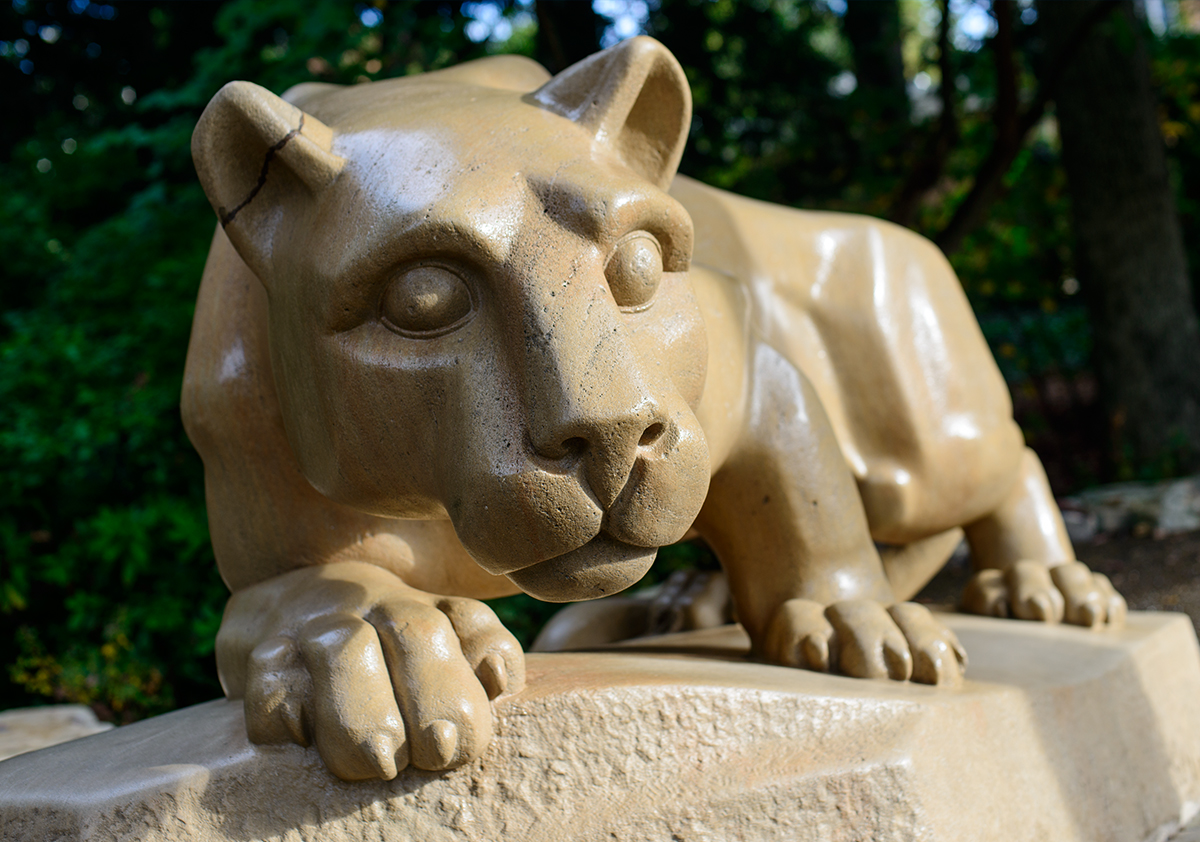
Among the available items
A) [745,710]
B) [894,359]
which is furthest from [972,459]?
[745,710]

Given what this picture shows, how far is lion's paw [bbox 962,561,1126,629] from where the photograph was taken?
Result: 96.2 inches

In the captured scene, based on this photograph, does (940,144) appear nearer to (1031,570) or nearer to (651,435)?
(1031,570)

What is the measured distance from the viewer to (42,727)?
312 cm

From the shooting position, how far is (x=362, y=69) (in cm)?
351

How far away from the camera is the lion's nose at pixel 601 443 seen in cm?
128

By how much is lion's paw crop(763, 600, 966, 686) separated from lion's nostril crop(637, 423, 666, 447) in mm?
755

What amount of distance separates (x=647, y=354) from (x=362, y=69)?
246 cm

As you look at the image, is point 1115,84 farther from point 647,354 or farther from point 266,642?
point 266,642

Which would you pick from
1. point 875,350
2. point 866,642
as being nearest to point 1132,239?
point 875,350

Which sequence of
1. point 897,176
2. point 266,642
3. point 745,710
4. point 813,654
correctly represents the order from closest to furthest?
point 266,642, point 745,710, point 813,654, point 897,176

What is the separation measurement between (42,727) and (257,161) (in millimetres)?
2322

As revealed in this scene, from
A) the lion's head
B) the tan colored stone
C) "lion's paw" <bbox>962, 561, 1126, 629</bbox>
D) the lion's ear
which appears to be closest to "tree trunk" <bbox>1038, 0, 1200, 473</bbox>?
"lion's paw" <bbox>962, 561, 1126, 629</bbox>

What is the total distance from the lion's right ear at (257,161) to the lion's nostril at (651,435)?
0.58m

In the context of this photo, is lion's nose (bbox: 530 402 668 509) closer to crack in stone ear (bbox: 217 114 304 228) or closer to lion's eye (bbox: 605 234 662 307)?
lion's eye (bbox: 605 234 662 307)
